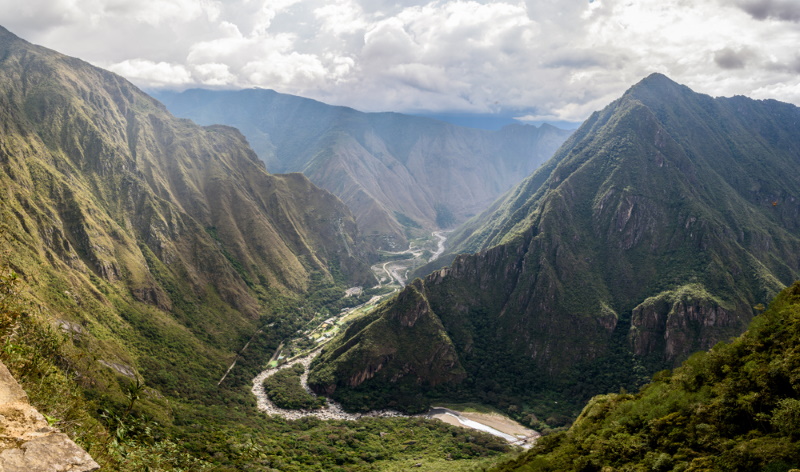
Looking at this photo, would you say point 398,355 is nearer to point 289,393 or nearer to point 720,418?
point 289,393

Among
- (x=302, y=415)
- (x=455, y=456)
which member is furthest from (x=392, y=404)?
(x=455, y=456)

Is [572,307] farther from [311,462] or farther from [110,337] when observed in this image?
[110,337]

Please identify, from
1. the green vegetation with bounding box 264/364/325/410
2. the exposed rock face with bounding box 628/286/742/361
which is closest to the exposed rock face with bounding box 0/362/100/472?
the green vegetation with bounding box 264/364/325/410

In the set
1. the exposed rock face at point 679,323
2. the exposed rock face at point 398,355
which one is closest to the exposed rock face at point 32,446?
the exposed rock face at point 398,355

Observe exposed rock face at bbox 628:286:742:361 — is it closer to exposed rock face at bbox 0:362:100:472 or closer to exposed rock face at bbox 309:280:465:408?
exposed rock face at bbox 309:280:465:408

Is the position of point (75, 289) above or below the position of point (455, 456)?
above

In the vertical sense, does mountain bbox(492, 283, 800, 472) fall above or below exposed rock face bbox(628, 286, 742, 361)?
above
